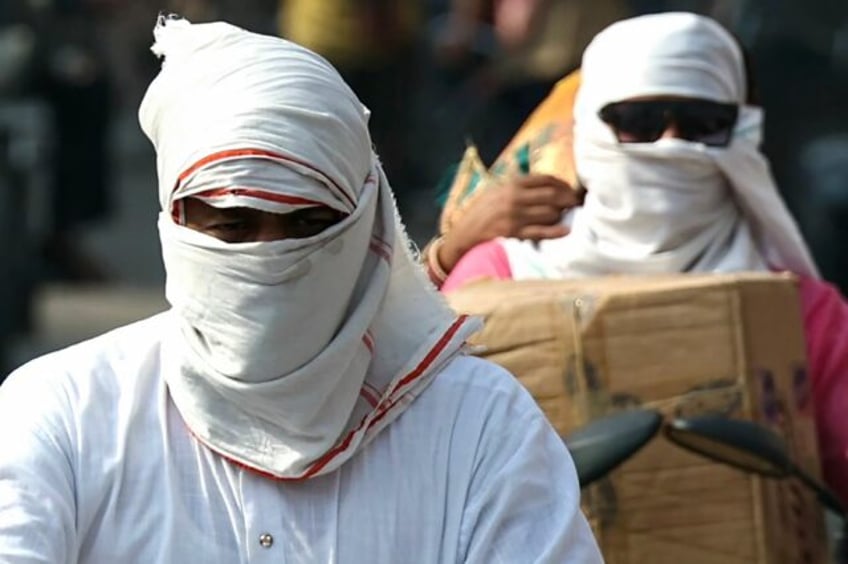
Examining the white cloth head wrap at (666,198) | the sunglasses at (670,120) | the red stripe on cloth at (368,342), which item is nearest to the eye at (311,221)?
the red stripe on cloth at (368,342)

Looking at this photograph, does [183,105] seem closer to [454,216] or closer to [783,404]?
[783,404]

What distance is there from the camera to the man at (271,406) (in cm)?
315

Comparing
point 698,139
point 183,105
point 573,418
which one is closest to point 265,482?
point 183,105

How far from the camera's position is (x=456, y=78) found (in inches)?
380

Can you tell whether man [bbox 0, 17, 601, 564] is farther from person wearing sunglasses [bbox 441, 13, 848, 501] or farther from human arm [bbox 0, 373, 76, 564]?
person wearing sunglasses [bbox 441, 13, 848, 501]

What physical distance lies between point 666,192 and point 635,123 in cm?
16

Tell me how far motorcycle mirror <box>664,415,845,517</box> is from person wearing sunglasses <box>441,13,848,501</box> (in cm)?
59

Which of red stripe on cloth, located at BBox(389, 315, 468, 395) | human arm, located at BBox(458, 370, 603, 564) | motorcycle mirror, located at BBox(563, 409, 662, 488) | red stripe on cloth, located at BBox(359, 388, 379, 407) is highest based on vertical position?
red stripe on cloth, located at BBox(389, 315, 468, 395)

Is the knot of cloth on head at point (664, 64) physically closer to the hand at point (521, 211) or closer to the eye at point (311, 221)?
the hand at point (521, 211)

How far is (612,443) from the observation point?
415 cm

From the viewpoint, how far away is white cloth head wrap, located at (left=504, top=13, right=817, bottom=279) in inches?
192

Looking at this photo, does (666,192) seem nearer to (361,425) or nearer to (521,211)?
(521,211)

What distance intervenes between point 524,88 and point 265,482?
19.4ft

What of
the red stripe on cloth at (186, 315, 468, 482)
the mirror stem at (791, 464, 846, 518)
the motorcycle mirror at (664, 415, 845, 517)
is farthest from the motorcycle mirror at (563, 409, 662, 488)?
the red stripe on cloth at (186, 315, 468, 482)
